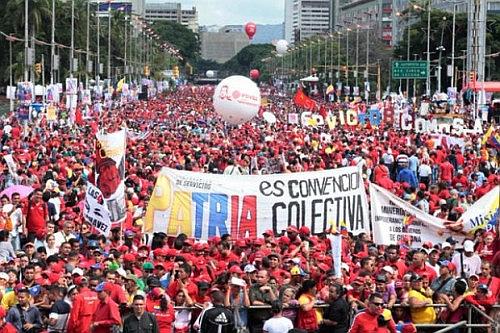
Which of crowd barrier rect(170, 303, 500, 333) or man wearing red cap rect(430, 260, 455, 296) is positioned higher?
man wearing red cap rect(430, 260, 455, 296)

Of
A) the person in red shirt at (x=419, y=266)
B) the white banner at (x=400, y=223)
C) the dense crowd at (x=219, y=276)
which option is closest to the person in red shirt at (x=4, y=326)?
the dense crowd at (x=219, y=276)

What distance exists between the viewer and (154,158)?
28719mm

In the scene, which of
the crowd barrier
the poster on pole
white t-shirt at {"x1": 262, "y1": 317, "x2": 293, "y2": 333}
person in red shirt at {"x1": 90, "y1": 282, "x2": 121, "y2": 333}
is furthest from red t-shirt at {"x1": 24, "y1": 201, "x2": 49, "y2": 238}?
white t-shirt at {"x1": 262, "y1": 317, "x2": 293, "y2": 333}

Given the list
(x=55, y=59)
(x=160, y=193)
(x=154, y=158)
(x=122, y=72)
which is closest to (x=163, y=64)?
(x=122, y=72)

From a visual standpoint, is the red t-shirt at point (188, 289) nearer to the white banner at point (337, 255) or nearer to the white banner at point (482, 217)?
the white banner at point (337, 255)

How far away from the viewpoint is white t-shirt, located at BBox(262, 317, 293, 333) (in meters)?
11.6

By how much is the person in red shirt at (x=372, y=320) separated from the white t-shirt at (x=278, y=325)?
20.8 inches

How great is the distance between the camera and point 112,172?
17.8m

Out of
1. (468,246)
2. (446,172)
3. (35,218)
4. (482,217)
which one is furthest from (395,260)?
(446,172)

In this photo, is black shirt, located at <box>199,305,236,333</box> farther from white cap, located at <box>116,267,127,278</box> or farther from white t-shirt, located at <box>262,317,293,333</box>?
white cap, located at <box>116,267,127,278</box>

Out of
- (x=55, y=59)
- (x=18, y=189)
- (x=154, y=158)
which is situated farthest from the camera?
(x=55, y=59)

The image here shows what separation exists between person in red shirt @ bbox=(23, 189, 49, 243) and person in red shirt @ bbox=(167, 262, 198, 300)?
17.7 ft

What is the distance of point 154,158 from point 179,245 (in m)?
13.1

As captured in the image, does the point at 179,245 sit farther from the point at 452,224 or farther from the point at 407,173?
the point at 407,173
